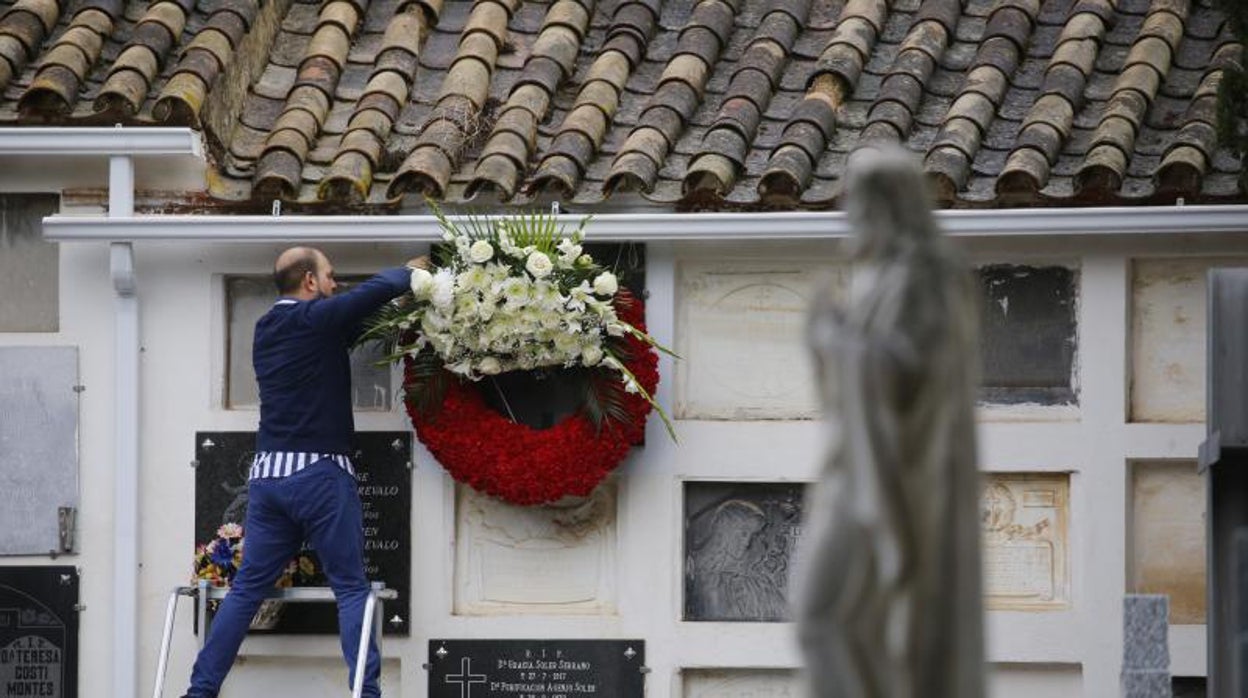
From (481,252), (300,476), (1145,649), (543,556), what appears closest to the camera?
(1145,649)

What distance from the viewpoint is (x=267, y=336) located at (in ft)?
30.2

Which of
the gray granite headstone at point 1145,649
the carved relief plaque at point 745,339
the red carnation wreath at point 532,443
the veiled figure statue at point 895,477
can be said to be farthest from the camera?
the carved relief plaque at point 745,339

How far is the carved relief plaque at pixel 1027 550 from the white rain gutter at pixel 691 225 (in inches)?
37.1

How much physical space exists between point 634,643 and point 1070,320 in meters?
2.01

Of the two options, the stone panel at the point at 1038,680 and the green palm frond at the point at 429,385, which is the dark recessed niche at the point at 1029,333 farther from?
the green palm frond at the point at 429,385

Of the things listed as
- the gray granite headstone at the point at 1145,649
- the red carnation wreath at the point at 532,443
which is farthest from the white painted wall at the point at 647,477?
the gray granite headstone at the point at 1145,649

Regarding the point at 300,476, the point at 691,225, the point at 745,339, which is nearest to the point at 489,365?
the point at 300,476

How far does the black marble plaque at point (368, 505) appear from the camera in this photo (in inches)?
383

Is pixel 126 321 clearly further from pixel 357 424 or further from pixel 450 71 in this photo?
pixel 450 71

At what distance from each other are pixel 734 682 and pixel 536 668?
737 mm

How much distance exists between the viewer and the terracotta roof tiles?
9570 millimetres

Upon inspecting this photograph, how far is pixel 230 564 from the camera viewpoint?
9.55 m

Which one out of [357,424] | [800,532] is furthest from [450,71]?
[800,532]

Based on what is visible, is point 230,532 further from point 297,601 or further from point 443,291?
point 443,291
